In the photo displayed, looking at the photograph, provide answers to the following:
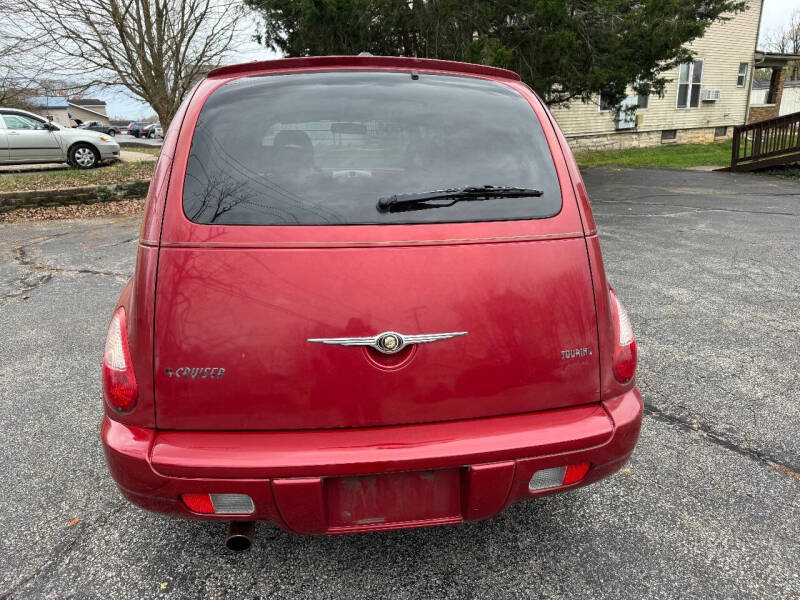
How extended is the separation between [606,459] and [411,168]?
3.70ft

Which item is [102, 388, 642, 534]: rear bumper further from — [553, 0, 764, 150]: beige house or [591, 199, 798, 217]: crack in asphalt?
[553, 0, 764, 150]: beige house

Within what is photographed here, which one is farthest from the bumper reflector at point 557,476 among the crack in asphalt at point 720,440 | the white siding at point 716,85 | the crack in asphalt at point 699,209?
the white siding at point 716,85

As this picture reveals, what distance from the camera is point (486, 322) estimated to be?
62.1 inches

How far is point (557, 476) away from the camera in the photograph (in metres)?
1.68

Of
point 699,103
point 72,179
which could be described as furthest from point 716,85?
point 72,179

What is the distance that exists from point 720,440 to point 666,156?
18.6 m

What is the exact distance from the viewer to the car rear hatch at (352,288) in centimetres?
151

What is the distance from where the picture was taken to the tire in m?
13.6

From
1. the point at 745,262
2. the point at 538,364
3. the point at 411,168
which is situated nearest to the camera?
the point at 538,364

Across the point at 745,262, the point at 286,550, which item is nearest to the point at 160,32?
the point at 745,262

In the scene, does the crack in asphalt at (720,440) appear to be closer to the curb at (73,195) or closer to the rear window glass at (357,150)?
the rear window glass at (357,150)

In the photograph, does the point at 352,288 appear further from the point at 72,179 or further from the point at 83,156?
the point at 83,156

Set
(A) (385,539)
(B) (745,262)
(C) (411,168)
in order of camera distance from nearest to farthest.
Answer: (C) (411,168) → (A) (385,539) → (B) (745,262)

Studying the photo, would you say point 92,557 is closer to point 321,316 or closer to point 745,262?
point 321,316
